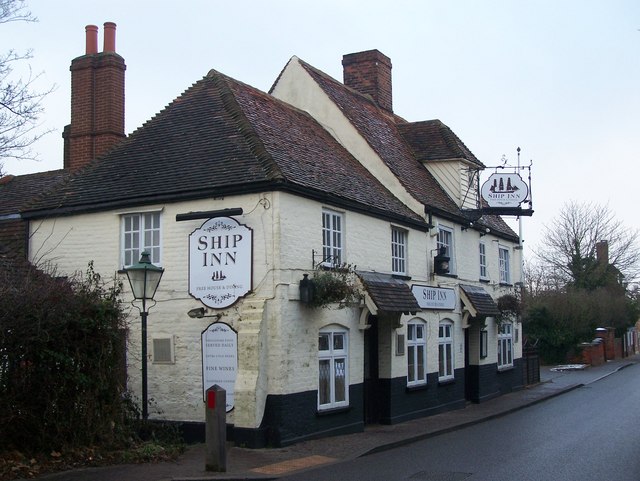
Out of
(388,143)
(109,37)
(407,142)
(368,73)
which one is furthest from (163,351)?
(368,73)

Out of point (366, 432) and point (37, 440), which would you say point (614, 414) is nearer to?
point (366, 432)

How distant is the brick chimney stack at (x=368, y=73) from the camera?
2694 centimetres

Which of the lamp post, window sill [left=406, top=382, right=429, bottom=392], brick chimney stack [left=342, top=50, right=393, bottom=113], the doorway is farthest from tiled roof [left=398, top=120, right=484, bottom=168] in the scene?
the lamp post

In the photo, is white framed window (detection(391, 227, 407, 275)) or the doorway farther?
white framed window (detection(391, 227, 407, 275))

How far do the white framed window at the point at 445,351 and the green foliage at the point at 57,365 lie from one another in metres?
11.1

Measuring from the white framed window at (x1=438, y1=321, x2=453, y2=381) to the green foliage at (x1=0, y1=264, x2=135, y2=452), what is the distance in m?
11.1

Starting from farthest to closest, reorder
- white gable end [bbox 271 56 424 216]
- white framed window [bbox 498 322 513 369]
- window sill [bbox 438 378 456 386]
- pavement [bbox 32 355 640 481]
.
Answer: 1. white framed window [bbox 498 322 513 369]
2. window sill [bbox 438 378 456 386]
3. white gable end [bbox 271 56 424 216]
4. pavement [bbox 32 355 640 481]

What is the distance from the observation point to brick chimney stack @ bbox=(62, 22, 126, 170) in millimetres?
20578

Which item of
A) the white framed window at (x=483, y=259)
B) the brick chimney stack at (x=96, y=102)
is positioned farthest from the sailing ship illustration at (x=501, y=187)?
the brick chimney stack at (x=96, y=102)

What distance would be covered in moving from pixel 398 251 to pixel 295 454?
7194mm

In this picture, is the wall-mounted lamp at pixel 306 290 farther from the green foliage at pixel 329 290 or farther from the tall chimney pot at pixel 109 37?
the tall chimney pot at pixel 109 37

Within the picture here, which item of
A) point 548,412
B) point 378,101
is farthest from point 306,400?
point 378,101

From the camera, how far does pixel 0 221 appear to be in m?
19.6

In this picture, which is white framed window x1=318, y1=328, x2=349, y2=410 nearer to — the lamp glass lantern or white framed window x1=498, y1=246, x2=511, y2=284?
the lamp glass lantern
